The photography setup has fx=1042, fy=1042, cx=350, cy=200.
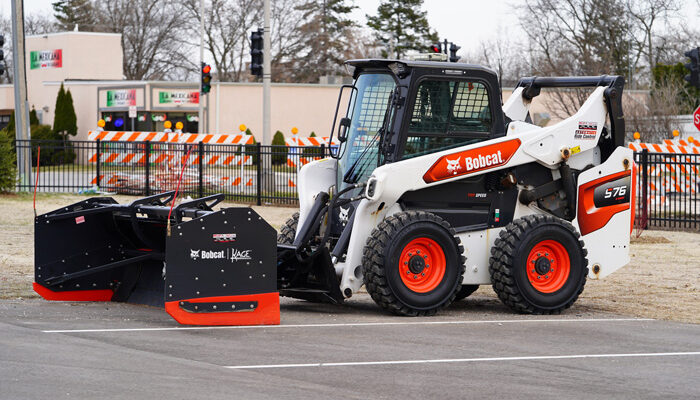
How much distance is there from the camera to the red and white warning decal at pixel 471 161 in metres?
10.4

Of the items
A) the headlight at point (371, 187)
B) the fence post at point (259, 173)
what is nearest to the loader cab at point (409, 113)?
the headlight at point (371, 187)

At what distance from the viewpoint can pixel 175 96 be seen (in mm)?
53125

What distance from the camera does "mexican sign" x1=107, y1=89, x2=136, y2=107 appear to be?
5294 cm

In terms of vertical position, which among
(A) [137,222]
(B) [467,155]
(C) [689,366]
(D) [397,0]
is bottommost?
(C) [689,366]

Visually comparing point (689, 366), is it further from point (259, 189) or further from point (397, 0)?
point (397, 0)

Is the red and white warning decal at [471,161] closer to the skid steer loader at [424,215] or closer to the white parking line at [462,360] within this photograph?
the skid steer loader at [424,215]

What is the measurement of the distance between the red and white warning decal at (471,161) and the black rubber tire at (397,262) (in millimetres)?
473

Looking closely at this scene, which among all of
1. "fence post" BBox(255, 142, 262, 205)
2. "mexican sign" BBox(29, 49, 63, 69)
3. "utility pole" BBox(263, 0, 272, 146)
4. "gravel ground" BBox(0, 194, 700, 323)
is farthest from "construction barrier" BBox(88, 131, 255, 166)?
"mexican sign" BBox(29, 49, 63, 69)

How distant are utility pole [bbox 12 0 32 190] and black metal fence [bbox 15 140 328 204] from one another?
325mm

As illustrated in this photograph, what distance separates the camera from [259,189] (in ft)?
87.8

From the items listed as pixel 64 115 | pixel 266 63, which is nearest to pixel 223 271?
pixel 266 63

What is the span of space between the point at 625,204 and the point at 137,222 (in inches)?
207

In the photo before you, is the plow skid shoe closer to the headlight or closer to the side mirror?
the headlight

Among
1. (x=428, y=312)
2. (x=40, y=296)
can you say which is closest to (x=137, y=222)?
(x=40, y=296)
